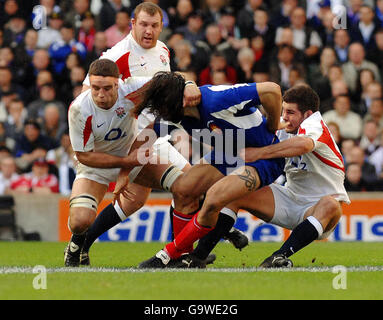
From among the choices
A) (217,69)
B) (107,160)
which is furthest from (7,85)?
(107,160)

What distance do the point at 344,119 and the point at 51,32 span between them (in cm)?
515

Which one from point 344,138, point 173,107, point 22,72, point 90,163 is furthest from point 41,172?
point 173,107

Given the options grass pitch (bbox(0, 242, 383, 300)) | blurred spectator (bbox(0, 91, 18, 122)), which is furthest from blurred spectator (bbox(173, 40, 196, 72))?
grass pitch (bbox(0, 242, 383, 300))

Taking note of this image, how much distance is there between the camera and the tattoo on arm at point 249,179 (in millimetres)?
7246

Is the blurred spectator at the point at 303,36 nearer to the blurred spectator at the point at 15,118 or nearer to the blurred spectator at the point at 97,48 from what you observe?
the blurred spectator at the point at 97,48

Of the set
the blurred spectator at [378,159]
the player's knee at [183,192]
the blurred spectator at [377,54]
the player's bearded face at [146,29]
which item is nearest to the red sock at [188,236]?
the player's knee at [183,192]

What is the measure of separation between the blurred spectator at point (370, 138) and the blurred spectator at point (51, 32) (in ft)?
17.5

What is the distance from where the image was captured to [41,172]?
13.0 m

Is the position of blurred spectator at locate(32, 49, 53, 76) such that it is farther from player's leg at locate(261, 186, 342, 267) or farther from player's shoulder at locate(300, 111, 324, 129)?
player's leg at locate(261, 186, 342, 267)

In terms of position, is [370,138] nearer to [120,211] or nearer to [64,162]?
[64,162]

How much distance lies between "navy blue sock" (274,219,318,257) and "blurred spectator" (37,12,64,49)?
8428 millimetres

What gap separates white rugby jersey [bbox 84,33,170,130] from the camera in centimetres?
876

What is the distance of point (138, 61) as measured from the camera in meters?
8.82

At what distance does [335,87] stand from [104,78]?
7066 mm
